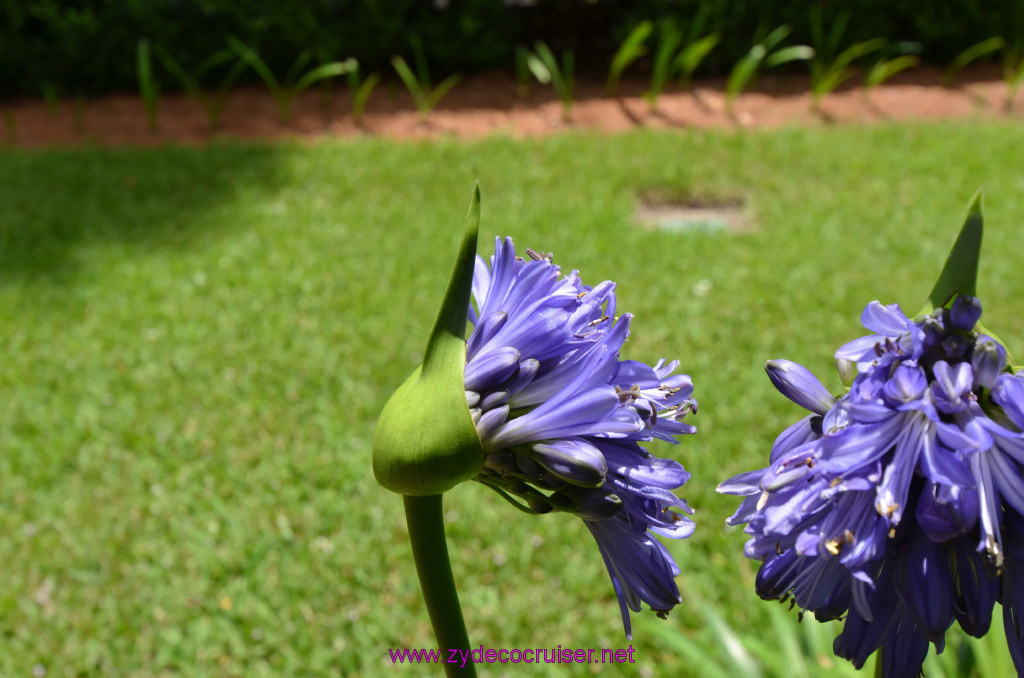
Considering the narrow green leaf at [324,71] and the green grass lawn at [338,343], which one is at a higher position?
the narrow green leaf at [324,71]

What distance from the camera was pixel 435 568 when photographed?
0.80 meters

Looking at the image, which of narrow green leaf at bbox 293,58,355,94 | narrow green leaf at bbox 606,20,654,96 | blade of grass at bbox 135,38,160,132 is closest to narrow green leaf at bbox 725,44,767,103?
narrow green leaf at bbox 606,20,654,96

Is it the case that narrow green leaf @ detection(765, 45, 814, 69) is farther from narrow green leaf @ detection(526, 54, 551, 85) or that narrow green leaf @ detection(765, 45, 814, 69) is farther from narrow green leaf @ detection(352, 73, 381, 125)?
narrow green leaf @ detection(352, 73, 381, 125)

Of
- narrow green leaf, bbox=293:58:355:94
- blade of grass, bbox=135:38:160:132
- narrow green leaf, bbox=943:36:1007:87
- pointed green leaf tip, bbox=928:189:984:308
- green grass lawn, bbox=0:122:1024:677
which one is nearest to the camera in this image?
pointed green leaf tip, bbox=928:189:984:308

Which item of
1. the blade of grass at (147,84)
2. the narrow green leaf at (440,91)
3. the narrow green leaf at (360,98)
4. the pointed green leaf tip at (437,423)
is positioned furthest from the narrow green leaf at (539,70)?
the pointed green leaf tip at (437,423)

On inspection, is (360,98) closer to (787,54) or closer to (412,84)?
(412,84)

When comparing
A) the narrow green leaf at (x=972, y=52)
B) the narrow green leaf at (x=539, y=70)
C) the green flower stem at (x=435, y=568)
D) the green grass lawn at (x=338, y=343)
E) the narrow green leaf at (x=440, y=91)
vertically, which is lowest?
the green grass lawn at (x=338, y=343)

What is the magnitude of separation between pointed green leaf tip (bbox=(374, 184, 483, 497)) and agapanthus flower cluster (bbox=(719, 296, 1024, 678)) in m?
0.27

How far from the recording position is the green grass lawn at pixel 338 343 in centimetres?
280

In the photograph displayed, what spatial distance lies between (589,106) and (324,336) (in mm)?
3458

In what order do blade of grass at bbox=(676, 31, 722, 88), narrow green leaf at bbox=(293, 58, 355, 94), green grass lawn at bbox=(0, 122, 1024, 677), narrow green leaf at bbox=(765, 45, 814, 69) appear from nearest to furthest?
green grass lawn at bbox=(0, 122, 1024, 677), narrow green leaf at bbox=(293, 58, 355, 94), blade of grass at bbox=(676, 31, 722, 88), narrow green leaf at bbox=(765, 45, 814, 69)

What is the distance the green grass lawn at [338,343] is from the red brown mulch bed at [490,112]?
1.55ft

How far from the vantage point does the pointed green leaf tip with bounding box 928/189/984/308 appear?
613 millimetres

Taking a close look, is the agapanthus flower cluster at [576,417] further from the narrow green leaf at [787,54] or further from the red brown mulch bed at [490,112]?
the narrow green leaf at [787,54]
